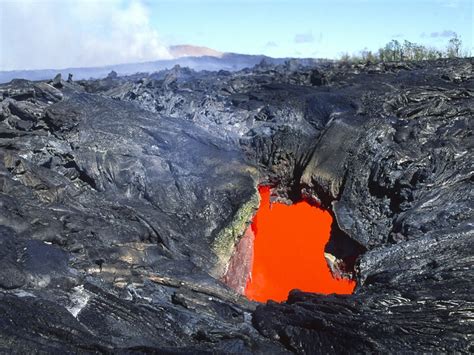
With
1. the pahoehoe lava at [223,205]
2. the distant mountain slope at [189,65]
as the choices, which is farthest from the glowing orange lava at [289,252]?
the distant mountain slope at [189,65]

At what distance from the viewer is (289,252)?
36.8 ft

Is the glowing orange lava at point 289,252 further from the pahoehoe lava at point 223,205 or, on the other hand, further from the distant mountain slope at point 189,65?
the distant mountain slope at point 189,65

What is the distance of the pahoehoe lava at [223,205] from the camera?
20.2ft

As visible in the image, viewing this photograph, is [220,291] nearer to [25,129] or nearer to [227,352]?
[227,352]

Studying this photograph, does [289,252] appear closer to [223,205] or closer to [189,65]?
[223,205]

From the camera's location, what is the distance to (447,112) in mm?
12172

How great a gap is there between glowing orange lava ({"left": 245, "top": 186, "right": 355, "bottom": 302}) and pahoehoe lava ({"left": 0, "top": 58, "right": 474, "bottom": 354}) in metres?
0.32

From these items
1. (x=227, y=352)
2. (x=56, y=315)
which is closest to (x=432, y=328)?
(x=227, y=352)

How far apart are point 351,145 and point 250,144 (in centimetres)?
217

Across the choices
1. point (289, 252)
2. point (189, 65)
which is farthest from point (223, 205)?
point (189, 65)

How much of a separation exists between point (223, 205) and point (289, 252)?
1.91m

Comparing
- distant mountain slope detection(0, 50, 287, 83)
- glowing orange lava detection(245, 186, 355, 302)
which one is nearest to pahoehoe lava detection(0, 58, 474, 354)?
glowing orange lava detection(245, 186, 355, 302)

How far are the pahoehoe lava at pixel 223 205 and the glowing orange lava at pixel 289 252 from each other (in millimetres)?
316

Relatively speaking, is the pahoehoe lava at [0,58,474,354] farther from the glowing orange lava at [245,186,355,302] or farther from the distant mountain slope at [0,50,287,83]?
the distant mountain slope at [0,50,287,83]
